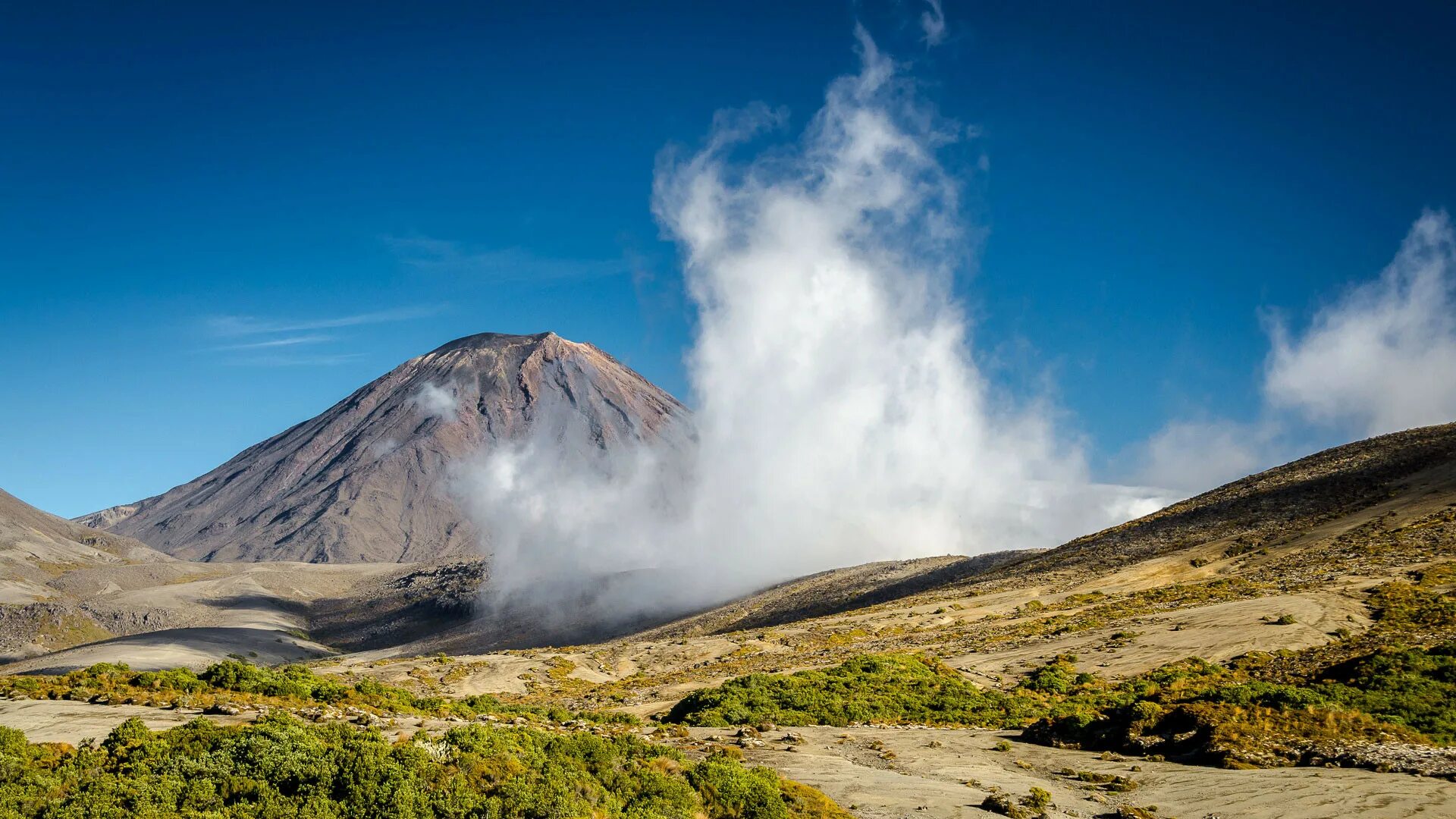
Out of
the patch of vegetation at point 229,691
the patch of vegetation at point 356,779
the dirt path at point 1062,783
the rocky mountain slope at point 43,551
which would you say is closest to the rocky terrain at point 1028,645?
the dirt path at point 1062,783

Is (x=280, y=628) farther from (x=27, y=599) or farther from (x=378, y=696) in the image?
(x=378, y=696)

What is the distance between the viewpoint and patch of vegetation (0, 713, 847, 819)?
10.9 meters

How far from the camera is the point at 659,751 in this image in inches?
632

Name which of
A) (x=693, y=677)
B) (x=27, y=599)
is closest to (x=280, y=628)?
(x=27, y=599)

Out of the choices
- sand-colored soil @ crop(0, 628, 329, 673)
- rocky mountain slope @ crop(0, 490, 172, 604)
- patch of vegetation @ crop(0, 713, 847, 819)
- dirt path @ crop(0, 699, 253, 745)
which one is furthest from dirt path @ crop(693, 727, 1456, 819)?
rocky mountain slope @ crop(0, 490, 172, 604)

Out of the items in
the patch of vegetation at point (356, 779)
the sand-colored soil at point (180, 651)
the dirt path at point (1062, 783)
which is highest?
the patch of vegetation at point (356, 779)

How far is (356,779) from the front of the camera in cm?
1190

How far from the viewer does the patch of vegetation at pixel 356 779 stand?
10867mm

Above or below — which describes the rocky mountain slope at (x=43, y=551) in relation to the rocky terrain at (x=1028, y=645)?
above

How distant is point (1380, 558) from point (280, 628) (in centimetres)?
10752

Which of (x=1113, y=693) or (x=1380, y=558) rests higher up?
(x=1380, y=558)

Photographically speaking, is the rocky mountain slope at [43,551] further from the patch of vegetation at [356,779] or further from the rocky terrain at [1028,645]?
the patch of vegetation at [356,779]

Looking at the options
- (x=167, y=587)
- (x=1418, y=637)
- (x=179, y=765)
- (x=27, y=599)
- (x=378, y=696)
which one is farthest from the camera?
(x=167, y=587)

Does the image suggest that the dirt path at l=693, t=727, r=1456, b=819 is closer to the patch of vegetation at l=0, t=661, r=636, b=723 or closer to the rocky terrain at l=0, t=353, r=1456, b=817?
the rocky terrain at l=0, t=353, r=1456, b=817
